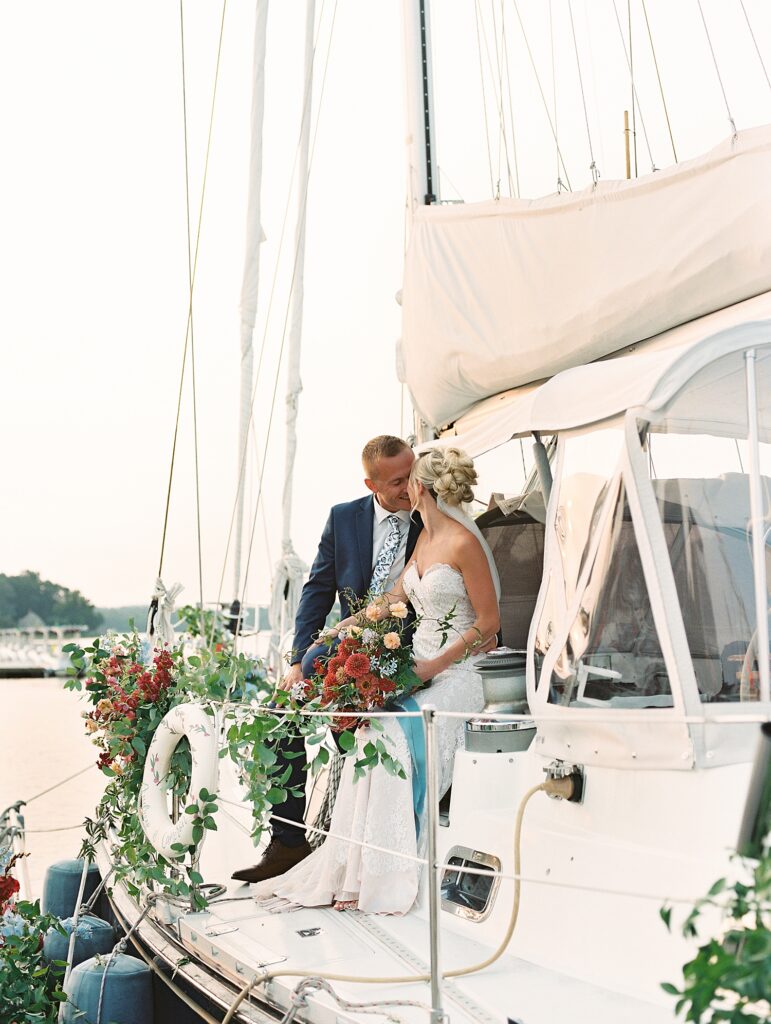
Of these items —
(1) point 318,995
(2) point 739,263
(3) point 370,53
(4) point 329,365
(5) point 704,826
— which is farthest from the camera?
(4) point 329,365

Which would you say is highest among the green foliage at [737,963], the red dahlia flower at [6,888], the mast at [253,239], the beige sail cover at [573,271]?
A: the mast at [253,239]

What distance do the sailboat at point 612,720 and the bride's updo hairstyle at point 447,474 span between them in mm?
98

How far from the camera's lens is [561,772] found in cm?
320

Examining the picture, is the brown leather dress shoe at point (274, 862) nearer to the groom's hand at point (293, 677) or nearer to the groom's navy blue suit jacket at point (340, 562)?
the groom's hand at point (293, 677)

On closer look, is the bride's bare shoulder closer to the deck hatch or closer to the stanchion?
Result: the deck hatch

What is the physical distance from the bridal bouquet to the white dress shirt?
25.8 inches

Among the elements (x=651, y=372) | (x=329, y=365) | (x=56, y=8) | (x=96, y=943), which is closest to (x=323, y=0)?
(x=56, y=8)

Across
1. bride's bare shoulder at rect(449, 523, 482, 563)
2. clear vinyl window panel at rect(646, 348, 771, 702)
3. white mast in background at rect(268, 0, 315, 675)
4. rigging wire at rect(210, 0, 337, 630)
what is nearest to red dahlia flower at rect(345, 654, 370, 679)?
bride's bare shoulder at rect(449, 523, 482, 563)

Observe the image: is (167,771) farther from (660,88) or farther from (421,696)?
(660,88)

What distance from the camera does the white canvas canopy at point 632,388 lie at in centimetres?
302

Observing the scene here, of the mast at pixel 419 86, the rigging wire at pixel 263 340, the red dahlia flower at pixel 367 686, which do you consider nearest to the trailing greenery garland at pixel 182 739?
the red dahlia flower at pixel 367 686

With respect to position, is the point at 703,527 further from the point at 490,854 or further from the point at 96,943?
the point at 96,943

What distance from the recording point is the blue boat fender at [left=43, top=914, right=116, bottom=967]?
4.64m

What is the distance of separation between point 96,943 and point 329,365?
356 inches
